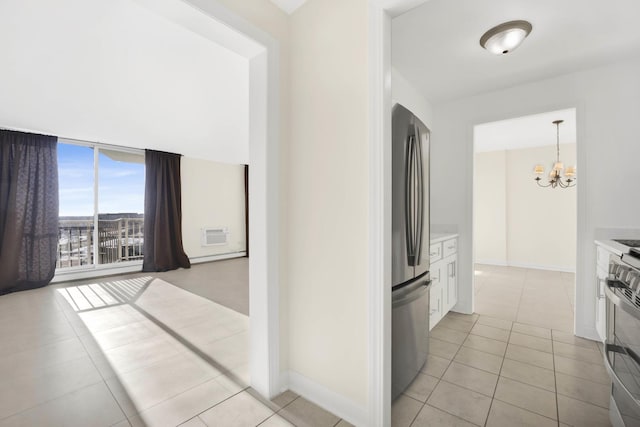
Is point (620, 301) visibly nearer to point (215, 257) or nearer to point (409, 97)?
point (409, 97)

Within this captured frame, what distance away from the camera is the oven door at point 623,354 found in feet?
3.55

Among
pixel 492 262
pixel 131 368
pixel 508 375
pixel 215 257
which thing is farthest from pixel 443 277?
pixel 215 257

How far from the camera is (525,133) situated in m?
4.78

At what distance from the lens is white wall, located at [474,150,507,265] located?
6.05 metres

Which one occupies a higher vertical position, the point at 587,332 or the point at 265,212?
the point at 265,212

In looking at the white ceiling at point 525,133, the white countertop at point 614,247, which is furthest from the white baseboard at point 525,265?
the white countertop at point 614,247

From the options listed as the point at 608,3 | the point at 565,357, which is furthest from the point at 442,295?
the point at 608,3

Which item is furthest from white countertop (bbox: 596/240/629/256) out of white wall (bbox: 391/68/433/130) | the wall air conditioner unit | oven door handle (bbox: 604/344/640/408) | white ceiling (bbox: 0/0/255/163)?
the wall air conditioner unit

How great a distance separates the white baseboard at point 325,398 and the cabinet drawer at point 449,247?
170 centimetres

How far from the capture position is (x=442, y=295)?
269 centimetres

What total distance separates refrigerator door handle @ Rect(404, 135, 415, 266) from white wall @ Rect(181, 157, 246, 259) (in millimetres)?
5507

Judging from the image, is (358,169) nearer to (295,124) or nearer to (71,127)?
(295,124)

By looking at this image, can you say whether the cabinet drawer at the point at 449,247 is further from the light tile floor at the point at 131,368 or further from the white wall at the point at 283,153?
the light tile floor at the point at 131,368

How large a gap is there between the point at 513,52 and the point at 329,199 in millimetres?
2178
